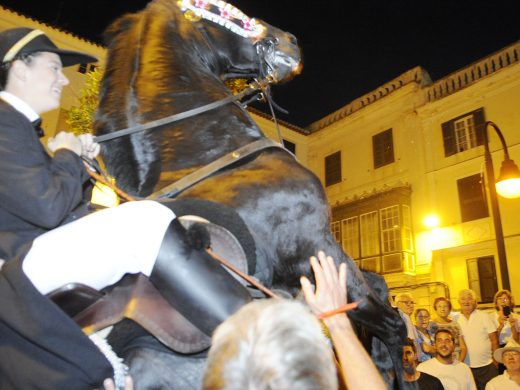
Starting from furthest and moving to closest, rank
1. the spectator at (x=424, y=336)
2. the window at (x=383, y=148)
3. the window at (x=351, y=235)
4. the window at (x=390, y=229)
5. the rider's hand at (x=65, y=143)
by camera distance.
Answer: the window at (x=383, y=148)
the window at (x=351, y=235)
the window at (x=390, y=229)
the spectator at (x=424, y=336)
the rider's hand at (x=65, y=143)

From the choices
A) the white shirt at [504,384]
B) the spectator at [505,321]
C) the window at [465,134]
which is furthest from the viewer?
the window at [465,134]

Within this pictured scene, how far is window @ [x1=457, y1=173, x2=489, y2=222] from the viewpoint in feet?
64.0

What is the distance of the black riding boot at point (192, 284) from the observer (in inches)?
60.1

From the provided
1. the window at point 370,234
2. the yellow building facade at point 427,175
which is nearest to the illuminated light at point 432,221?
the yellow building facade at point 427,175

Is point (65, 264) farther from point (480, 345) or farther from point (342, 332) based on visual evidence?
point (480, 345)

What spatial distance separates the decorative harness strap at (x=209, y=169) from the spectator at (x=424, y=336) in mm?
5757

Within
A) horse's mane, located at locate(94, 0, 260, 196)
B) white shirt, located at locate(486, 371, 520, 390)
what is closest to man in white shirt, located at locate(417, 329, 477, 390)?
white shirt, located at locate(486, 371, 520, 390)

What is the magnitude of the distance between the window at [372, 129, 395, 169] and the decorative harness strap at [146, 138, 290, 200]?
71.0 ft

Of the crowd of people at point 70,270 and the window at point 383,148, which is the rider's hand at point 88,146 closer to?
the crowd of people at point 70,270

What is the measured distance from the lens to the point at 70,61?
84.0 inches

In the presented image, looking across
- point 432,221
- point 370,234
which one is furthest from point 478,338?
point 370,234

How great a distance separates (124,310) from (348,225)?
73.8 ft

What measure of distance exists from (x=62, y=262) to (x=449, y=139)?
21.8 metres

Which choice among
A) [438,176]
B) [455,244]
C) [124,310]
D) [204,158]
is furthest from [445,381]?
[438,176]
